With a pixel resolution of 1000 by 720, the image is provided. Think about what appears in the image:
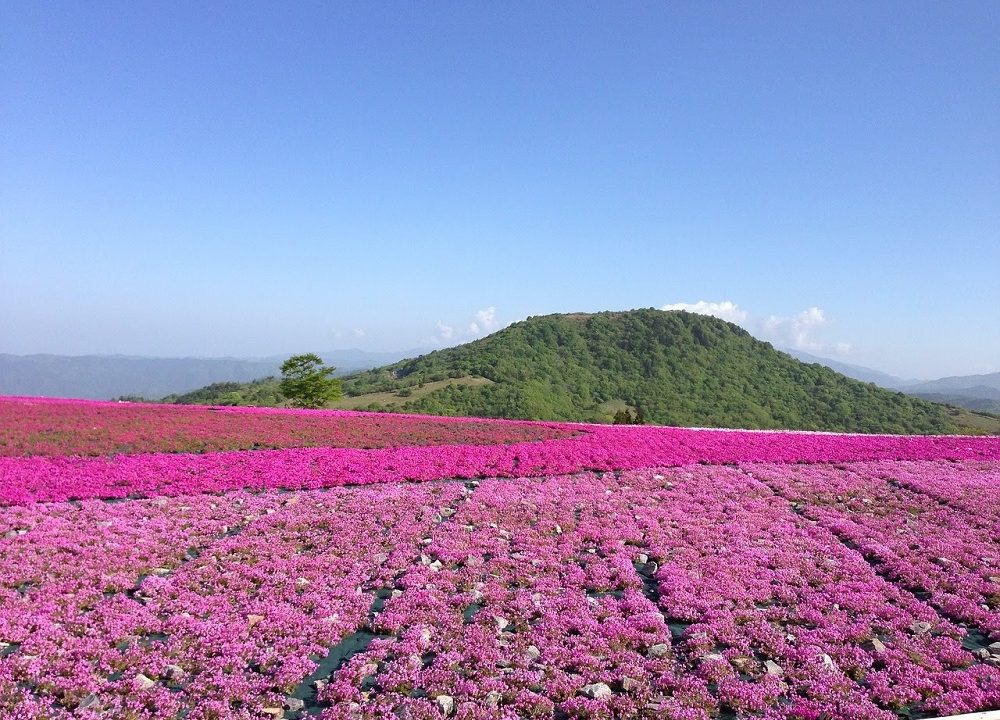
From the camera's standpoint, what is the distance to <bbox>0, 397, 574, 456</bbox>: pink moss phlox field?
2234cm

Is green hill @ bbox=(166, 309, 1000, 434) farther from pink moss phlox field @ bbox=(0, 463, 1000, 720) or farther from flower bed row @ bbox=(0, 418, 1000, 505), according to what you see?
pink moss phlox field @ bbox=(0, 463, 1000, 720)

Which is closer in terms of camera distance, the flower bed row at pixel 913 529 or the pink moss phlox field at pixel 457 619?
the pink moss phlox field at pixel 457 619

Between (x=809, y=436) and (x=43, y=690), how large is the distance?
113ft

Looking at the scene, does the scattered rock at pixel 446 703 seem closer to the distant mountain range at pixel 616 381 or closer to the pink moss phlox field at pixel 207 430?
the pink moss phlox field at pixel 207 430

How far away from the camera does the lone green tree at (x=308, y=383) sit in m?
63.0

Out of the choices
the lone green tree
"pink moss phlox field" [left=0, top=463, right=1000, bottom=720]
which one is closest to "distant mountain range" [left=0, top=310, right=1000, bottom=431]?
the lone green tree

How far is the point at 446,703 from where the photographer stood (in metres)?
6.77

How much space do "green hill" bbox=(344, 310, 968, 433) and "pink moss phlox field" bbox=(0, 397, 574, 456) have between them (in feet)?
224

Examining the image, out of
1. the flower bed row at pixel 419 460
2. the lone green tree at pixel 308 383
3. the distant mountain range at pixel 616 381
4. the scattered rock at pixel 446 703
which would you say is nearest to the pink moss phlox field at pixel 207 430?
the flower bed row at pixel 419 460

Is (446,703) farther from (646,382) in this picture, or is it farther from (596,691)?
(646,382)

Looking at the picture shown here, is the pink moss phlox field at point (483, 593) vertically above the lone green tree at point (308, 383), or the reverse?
the lone green tree at point (308, 383)

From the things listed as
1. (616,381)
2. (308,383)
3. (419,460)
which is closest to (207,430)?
(419,460)

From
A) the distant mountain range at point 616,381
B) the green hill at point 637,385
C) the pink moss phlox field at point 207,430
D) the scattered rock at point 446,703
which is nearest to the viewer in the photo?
the scattered rock at point 446,703

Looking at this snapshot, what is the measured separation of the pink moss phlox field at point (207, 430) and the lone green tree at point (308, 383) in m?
27.5
